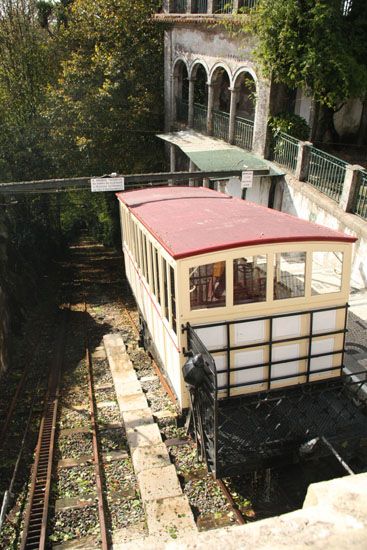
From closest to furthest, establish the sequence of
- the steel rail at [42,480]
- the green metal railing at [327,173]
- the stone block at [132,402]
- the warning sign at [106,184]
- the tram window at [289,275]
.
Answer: the steel rail at [42,480] < the tram window at [289,275] < the stone block at [132,402] < the warning sign at [106,184] < the green metal railing at [327,173]

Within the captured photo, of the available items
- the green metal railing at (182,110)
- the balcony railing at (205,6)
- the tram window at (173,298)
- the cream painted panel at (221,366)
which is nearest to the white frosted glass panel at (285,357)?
the cream painted panel at (221,366)

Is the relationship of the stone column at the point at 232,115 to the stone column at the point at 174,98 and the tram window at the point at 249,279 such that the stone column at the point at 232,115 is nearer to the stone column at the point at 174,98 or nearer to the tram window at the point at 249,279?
the stone column at the point at 174,98

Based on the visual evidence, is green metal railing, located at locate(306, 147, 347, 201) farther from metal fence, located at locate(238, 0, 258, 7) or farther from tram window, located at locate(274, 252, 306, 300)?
metal fence, located at locate(238, 0, 258, 7)

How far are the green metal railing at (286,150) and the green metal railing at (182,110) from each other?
824 cm

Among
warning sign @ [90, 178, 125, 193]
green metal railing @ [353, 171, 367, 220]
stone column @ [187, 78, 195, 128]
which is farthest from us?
stone column @ [187, 78, 195, 128]

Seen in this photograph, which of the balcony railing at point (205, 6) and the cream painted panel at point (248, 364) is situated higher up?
the balcony railing at point (205, 6)

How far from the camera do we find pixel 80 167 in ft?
74.2

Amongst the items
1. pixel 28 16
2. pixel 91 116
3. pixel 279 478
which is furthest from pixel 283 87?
pixel 28 16

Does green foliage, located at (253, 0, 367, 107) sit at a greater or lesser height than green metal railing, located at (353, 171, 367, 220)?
greater

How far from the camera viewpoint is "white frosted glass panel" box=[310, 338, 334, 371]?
7516 millimetres

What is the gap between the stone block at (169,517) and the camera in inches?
262

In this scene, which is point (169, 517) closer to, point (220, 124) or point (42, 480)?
point (42, 480)

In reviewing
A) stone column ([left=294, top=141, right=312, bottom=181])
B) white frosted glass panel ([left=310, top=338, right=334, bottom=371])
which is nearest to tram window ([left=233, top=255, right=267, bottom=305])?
white frosted glass panel ([left=310, top=338, right=334, bottom=371])

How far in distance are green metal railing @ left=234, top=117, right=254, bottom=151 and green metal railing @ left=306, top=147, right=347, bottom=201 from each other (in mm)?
4286
